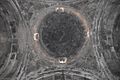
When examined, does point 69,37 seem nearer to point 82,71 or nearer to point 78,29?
point 78,29

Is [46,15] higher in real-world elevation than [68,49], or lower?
higher

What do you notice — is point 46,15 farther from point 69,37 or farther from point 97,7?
point 97,7

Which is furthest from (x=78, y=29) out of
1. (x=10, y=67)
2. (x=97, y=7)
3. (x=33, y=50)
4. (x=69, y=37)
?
(x=10, y=67)

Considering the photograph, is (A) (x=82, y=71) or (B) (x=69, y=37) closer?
(A) (x=82, y=71)

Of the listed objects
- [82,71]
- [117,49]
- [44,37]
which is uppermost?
[44,37]

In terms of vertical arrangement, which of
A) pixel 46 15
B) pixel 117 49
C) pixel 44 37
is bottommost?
pixel 117 49

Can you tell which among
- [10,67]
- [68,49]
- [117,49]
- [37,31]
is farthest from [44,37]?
[117,49]
